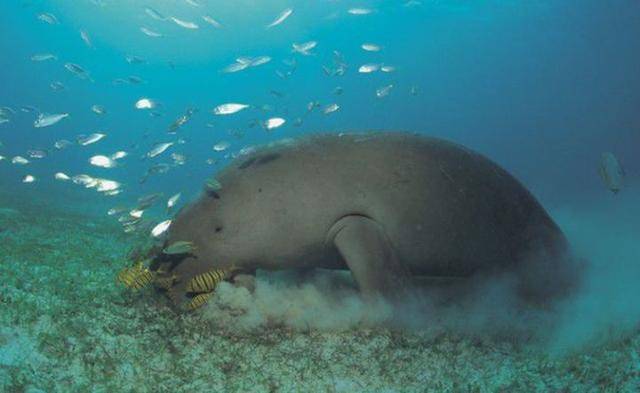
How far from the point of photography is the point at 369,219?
410 centimetres

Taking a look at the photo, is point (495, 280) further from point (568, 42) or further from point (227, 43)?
point (227, 43)

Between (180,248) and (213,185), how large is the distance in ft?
2.62

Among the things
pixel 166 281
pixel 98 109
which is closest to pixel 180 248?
pixel 166 281

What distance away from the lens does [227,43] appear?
90.7 m

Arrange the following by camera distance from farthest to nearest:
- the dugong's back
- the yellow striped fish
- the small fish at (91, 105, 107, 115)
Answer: the small fish at (91, 105, 107, 115) → the dugong's back → the yellow striped fish

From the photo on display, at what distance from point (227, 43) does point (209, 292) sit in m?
95.2

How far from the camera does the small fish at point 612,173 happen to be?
15.1ft

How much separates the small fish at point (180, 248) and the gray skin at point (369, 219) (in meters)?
0.06

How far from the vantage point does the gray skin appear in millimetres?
3904

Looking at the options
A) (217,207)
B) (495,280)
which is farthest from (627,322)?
(217,207)

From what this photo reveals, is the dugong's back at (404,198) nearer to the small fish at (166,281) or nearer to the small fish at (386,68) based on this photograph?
the small fish at (166,281)

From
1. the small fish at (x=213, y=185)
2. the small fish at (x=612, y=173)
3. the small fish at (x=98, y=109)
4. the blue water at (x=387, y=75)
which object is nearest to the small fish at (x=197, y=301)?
the small fish at (x=213, y=185)

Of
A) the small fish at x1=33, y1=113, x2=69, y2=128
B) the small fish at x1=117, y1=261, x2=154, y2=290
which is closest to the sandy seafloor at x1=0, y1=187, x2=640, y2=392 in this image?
the small fish at x1=117, y1=261, x2=154, y2=290

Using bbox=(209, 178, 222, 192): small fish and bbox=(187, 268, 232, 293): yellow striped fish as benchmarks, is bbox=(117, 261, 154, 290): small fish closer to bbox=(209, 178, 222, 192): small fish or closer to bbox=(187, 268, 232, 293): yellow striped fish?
bbox=(187, 268, 232, 293): yellow striped fish
